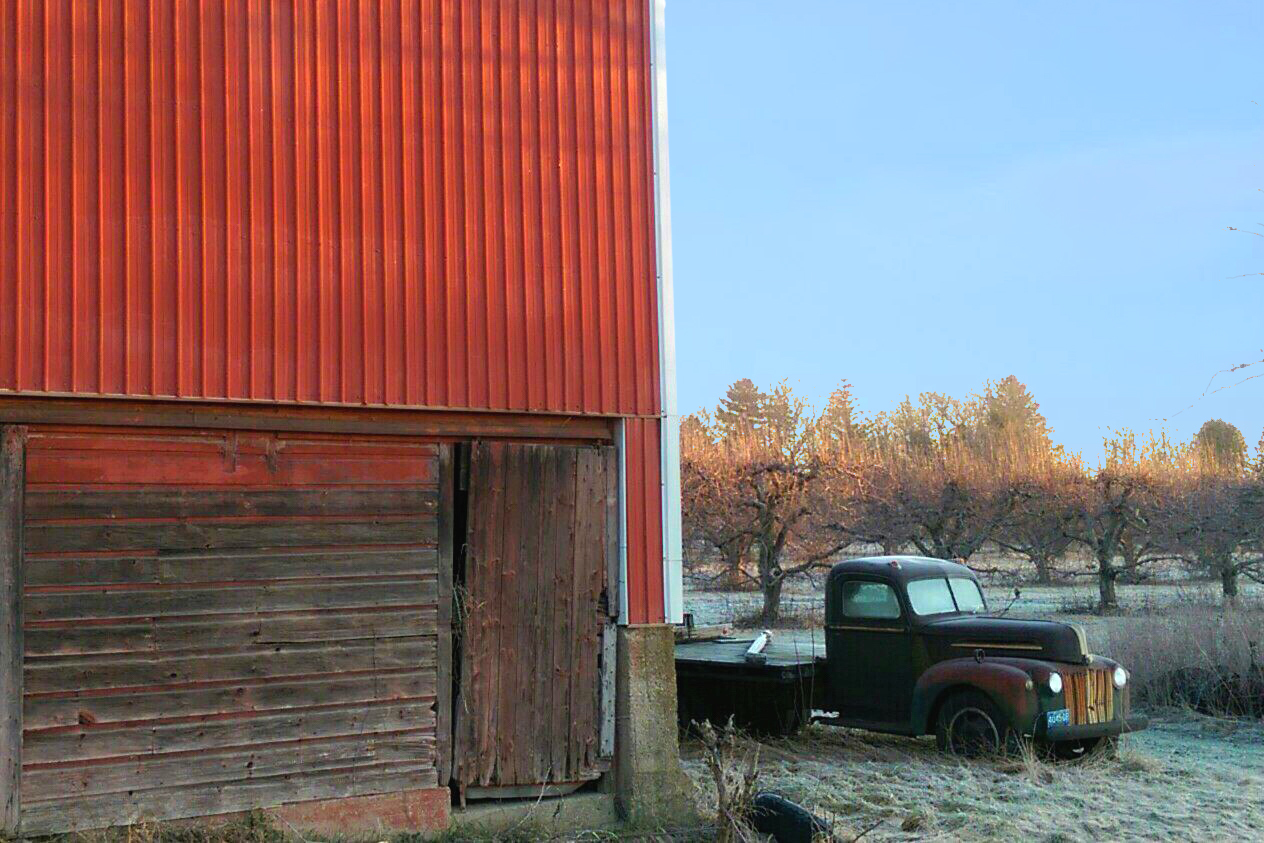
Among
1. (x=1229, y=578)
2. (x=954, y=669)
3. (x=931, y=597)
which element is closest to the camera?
(x=954, y=669)

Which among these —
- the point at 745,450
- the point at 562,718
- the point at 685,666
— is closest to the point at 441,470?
the point at 562,718

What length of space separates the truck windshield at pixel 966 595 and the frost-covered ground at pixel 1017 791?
139cm

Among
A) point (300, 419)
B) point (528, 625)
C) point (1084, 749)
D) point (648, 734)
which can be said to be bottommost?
point (1084, 749)

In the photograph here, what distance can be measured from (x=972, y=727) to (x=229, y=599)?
21.4ft

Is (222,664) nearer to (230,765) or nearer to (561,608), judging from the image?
(230,765)

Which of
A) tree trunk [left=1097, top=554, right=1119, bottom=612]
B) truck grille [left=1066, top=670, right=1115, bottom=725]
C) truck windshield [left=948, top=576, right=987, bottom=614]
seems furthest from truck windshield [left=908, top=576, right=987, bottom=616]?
tree trunk [left=1097, top=554, right=1119, bottom=612]

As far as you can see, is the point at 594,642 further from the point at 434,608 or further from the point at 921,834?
the point at 921,834

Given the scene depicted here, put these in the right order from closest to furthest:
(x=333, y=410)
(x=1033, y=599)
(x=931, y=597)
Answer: (x=333, y=410)
(x=931, y=597)
(x=1033, y=599)

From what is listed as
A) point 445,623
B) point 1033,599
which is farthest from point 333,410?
point 1033,599

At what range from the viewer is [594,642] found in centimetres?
845

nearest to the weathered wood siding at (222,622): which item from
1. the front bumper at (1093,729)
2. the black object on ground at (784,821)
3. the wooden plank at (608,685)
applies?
the wooden plank at (608,685)

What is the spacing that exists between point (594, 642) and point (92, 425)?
351cm

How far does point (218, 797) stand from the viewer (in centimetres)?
717

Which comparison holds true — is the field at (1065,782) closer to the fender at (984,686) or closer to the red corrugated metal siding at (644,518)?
the fender at (984,686)
